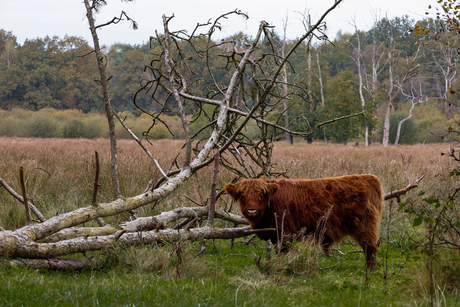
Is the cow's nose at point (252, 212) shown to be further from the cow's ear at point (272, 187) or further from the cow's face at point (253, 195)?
the cow's ear at point (272, 187)

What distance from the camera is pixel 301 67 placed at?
2419 inches

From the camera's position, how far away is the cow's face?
16.7 ft

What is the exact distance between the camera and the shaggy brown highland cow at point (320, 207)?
5.19m

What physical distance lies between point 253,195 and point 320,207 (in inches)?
36.2

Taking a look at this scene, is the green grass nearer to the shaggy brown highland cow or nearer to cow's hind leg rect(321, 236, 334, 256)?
cow's hind leg rect(321, 236, 334, 256)

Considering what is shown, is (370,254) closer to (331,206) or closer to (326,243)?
(326,243)

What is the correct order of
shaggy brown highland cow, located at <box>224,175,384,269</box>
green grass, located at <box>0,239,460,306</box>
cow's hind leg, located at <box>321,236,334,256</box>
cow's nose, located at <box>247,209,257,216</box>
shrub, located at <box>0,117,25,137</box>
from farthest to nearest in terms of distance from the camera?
shrub, located at <box>0,117,25,137</box> → cow's hind leg, located at <box>321,236,334,256</box> → shaggy brown highland cow, located at <box>224,175,384,269</box> → cow's nose, located at <box>247,209,257,216</box> → green grass, located at <box>0,239,460,306</box>

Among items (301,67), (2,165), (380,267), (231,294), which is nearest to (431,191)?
(380,267)

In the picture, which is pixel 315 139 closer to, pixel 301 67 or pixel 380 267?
pixel 301 67

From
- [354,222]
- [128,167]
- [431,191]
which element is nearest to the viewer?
[354,222]

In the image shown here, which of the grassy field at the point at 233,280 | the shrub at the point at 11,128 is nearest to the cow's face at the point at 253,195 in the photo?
the grassy field at the point at 233,280

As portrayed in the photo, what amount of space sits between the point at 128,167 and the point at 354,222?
23.0 feet

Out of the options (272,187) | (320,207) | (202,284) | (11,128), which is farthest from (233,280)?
(11,128)

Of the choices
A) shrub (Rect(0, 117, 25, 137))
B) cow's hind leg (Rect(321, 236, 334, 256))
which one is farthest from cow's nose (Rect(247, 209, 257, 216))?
shrub (Rect(0, 117, 25, 137))
